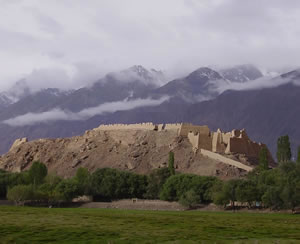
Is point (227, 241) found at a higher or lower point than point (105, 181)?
lower

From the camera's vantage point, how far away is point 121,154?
108750mm

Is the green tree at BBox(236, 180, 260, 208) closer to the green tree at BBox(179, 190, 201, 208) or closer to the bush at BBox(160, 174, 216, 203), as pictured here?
the bush at BBox(160, 174, 216, 203)

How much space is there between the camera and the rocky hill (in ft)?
316

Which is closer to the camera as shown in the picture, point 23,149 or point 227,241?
point 227,241

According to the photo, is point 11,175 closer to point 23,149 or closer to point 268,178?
point 23,149

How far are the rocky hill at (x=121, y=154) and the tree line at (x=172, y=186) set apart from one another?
830cm

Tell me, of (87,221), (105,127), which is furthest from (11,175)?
(87,221)

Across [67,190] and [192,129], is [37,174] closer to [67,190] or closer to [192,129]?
[67,190]

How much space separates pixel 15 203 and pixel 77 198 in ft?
41.8

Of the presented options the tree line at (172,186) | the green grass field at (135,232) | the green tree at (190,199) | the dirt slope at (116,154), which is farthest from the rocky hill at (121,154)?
the green grass field at (135,232)

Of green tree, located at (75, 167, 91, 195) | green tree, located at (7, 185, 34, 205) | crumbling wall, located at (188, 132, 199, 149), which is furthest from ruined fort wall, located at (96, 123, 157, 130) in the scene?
green tree, located at (7, 185, 34, 205)

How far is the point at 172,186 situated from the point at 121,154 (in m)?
29.5

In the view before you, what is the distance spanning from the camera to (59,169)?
367ft

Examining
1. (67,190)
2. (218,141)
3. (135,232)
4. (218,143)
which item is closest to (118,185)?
(67,190)
